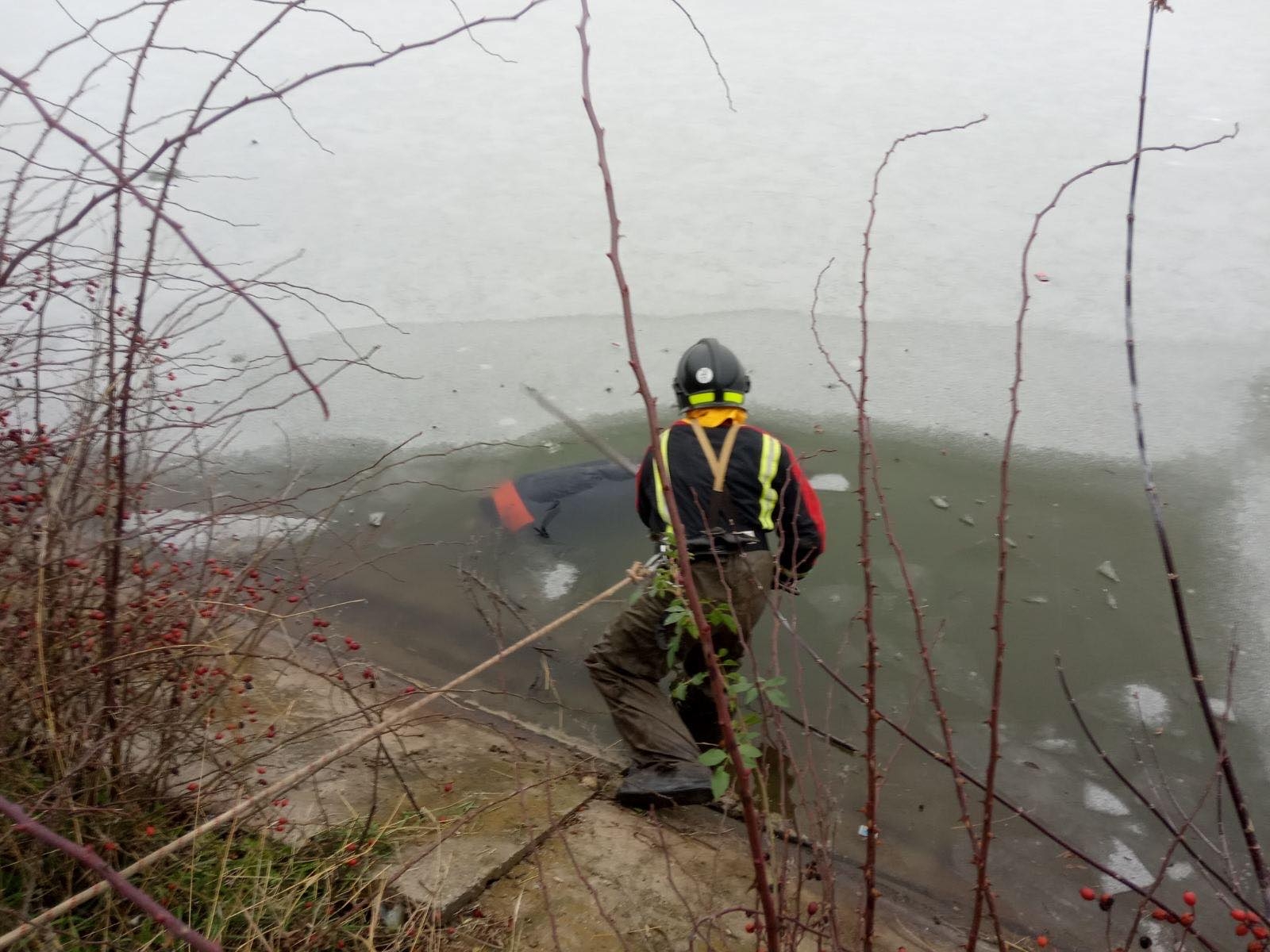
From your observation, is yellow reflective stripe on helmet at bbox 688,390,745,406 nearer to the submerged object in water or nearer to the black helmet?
the black helmet

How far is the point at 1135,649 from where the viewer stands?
3467 mm

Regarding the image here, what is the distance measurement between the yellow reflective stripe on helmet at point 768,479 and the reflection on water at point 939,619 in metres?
0.44

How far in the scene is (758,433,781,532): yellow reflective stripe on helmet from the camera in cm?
296

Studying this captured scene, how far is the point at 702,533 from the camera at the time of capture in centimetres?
291

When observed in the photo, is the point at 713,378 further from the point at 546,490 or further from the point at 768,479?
the point at 546,490

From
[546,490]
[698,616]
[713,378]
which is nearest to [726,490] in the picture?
[713,378]

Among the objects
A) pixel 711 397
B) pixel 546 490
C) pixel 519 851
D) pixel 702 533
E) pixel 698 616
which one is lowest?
pixel 519 851

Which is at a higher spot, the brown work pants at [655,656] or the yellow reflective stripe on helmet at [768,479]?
the yellow reflective stripe on helmet at [768,479]

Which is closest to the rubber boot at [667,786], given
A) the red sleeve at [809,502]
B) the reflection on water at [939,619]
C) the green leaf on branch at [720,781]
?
the reflection on water at [939,619]

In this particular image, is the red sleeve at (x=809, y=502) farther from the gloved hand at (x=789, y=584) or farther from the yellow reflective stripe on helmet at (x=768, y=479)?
the gloved hand at (x=789, y=584)

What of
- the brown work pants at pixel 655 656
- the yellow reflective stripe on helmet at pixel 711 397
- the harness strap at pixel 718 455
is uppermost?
the yellow reflective stripe on helmet at pixel 711 397

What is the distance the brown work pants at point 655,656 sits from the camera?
289cm

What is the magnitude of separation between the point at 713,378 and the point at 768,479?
0.35m

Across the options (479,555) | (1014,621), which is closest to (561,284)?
(479,555)
